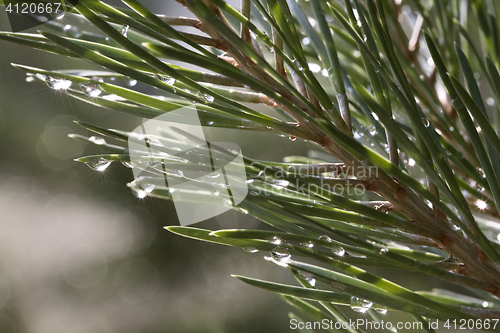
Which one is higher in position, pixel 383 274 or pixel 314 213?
pixel 314 213

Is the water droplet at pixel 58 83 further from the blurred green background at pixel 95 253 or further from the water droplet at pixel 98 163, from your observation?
the blurred green background at pixel 95 253

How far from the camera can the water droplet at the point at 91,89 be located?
0.19 meters

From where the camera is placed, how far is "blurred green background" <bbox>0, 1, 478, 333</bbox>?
0.84 metres

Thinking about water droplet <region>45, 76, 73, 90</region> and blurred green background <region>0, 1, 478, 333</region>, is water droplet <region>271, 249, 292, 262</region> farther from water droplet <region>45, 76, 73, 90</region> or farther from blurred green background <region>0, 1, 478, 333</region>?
blurred green background <region>0, 1, 478, 333</region>

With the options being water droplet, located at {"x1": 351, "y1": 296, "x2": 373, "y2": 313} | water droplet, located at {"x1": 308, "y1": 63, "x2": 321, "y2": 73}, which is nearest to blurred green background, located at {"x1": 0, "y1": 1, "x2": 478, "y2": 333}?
water droplet, located at {"x1": 308, "y1": 63, "x2": 321, "y2": 73}

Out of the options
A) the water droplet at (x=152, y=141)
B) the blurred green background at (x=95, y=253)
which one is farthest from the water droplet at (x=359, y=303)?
the blurred green background at (x=95, y=253)

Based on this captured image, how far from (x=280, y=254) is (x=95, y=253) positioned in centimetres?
81

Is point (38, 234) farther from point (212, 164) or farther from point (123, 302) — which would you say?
point (212, 164)

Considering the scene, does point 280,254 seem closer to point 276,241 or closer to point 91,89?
point 276,241

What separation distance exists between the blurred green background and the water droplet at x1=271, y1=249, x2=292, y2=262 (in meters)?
0.61

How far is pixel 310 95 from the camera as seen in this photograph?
0.23m

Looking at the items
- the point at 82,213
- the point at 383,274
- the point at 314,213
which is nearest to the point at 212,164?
the point at 314,213

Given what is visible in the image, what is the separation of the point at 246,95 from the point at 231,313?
2.46 ft

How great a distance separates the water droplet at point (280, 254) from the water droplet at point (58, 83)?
14cm
